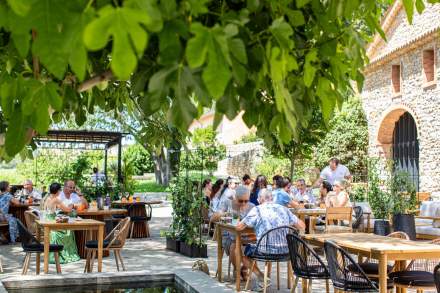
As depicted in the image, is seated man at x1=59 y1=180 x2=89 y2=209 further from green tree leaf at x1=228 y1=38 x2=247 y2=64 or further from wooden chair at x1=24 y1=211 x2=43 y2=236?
green tree leaf at x1=228 y1=38 x2=247 y2=64

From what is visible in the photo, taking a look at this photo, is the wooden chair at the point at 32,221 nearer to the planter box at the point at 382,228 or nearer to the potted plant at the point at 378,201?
the planter box at the point at 382,228

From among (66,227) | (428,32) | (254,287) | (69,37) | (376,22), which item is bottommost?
(254,287)

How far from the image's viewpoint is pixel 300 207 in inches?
445

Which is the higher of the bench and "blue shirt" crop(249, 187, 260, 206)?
"blue shirt" crop(249, 187, 260, 206)

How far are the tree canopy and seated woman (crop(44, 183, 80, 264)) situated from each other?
717cm

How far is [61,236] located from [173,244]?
7.69 ft

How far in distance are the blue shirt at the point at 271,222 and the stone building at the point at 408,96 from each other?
10874 mm

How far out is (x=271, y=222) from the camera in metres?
7.12

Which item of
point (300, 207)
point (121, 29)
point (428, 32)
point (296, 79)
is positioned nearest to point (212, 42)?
point (121, 29)

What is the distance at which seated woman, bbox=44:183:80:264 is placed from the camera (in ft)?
31.1

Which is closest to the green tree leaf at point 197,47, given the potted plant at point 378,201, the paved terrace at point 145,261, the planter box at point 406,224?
the paved terrace at point 145,261

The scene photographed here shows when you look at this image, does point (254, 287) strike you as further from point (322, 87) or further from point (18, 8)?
point (18, 8)

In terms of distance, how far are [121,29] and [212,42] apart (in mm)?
287

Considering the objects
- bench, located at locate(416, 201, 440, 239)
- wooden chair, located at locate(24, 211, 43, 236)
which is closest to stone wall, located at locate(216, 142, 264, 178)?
bench, located at locate(416, 201, 440, 239)
